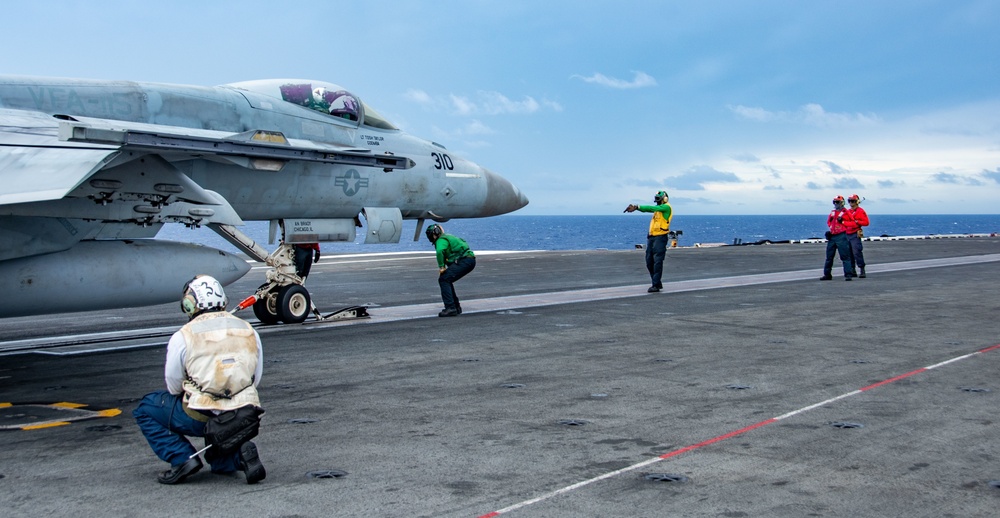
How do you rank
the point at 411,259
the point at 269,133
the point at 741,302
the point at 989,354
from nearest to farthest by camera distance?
the point at 989,354 → the point at 269,133 → the point at 741,302 → the point at 411,259

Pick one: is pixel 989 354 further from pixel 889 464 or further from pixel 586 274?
pixel 586 274

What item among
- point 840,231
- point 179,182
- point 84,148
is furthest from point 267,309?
point 840,231

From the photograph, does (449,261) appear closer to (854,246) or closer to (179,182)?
(179,182)

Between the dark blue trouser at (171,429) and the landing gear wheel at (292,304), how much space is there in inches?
358

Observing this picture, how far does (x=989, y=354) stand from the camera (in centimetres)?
1137

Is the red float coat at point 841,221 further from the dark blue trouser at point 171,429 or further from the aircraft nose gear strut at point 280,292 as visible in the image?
the dark blue trouser at point 171,429

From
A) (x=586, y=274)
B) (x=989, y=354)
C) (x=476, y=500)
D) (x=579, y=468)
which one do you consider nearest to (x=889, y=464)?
(x=579, y=468)

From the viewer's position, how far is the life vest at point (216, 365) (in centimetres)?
589

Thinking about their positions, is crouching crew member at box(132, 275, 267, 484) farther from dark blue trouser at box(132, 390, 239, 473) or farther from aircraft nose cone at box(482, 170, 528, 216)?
aircraft nose cone at box(482, 170, 528, 216)

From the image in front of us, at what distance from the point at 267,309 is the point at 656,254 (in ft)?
30.1

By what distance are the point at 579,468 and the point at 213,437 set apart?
2489mm

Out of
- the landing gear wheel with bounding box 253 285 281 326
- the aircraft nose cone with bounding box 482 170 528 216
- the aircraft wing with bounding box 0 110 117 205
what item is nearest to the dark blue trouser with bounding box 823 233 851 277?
the aircraft nose cone with bounding box 482 170 528 216

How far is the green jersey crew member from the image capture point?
16.4m

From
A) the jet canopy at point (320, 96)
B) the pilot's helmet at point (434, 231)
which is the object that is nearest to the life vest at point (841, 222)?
the pilot's helmet at point (434, 231)
